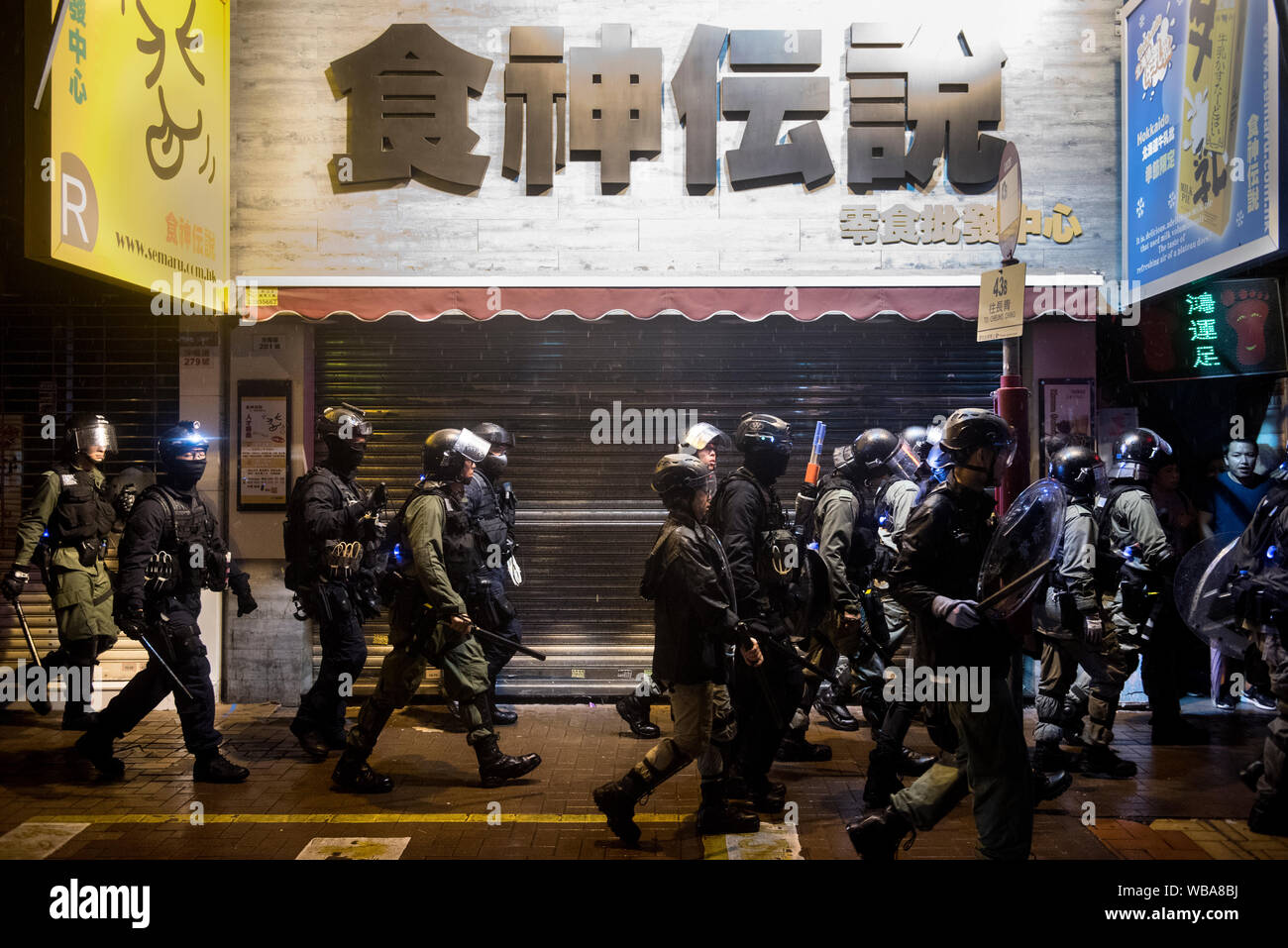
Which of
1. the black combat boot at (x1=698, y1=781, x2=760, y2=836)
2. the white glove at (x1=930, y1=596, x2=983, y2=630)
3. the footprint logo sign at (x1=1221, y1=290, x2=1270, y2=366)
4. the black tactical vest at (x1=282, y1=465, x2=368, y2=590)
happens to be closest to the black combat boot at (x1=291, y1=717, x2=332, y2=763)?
the black tactical vest at (x1=282, y1=465, x2=368, y2=590)

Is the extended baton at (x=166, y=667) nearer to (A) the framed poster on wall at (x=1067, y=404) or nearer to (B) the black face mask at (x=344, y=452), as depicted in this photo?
(B) the black face mask at (x=344, y=452)

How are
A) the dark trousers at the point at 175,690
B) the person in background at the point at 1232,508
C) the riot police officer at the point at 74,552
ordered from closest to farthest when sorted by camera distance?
the dark trousers at the point at 175,690, the riot police officer at the point at 74,552, the person in background at the point at 1232,508

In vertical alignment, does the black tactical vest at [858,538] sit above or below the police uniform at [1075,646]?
above

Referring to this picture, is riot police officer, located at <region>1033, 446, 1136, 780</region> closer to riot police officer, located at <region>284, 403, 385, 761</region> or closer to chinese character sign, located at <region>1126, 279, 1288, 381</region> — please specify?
→ chinese character sign, located at <region>1126, 279, 1288, 381</region>

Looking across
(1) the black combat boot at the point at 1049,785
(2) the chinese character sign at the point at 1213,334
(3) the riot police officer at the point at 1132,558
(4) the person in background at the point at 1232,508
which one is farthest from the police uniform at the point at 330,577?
(4) the person in background at the point at 1232,508

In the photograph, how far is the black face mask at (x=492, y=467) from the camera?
770cm

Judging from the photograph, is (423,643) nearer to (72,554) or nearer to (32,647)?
(72,554)

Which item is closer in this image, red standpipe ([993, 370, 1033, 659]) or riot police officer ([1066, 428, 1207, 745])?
red standpipe ([993, 370, 1033, 659])

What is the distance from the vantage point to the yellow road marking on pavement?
570 centimetres

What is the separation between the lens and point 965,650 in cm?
448

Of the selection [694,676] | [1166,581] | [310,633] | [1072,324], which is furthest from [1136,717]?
[310,633]

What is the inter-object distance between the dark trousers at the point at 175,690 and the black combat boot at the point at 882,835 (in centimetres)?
434

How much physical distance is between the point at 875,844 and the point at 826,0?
722cm

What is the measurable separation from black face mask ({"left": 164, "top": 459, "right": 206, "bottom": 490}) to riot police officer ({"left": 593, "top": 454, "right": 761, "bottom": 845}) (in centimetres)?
330
